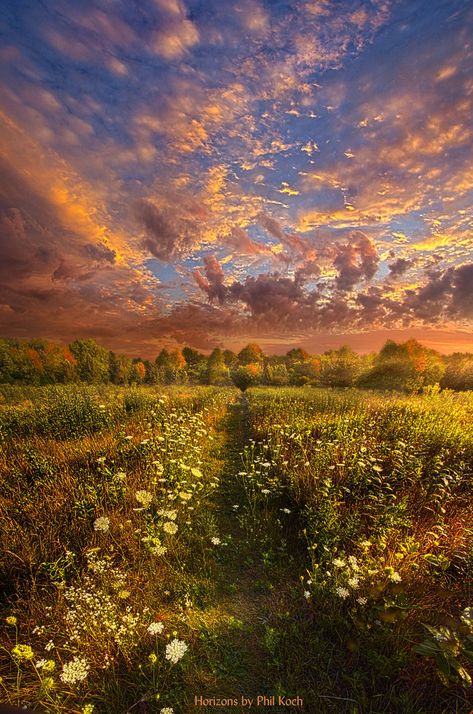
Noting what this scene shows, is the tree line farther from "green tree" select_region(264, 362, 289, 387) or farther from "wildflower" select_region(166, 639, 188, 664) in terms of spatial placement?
"wildflower" select_region(166, 639, 188, 664)

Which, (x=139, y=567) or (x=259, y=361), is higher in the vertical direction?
(x=139, y=567)

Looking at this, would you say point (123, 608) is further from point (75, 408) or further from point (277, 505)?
point (75, 408)

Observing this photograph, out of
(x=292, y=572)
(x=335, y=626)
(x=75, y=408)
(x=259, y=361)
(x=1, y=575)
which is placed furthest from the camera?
(x=259, y=361)

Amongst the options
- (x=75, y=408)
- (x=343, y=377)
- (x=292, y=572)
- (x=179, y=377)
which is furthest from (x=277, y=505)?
(x=343, y=377)

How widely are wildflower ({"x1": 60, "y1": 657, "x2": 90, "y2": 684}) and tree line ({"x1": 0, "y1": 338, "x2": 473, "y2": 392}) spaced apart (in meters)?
25.8

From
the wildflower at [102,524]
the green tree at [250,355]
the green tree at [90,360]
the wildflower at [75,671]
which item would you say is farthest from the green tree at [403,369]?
the green tree at [90,360]

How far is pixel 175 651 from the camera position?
2.38 m

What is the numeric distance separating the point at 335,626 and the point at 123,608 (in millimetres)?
2147

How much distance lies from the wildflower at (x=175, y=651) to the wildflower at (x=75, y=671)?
64cm

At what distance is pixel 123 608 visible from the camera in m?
2.97

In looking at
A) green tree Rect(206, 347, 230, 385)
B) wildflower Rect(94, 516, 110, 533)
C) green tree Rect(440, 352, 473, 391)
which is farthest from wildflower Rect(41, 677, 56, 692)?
green tree Rect(206, 347, 230, 385)

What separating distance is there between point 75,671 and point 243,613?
5.21ft

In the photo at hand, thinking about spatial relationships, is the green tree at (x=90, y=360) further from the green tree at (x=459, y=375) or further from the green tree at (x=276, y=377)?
the green tree at (x=459, y=375)

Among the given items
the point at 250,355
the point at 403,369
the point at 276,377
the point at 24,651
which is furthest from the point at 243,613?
the point at 250,355
